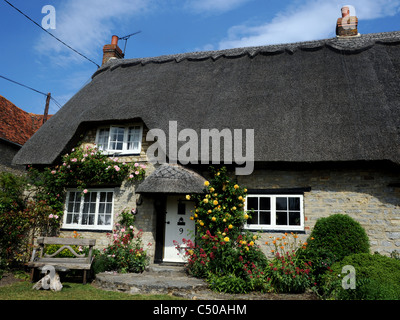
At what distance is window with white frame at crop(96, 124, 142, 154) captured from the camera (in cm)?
940

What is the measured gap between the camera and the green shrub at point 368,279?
16.0 feet

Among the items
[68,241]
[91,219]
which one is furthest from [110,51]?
[68,241]

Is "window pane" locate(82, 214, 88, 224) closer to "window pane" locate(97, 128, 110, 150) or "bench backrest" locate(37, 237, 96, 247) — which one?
"bench backrest" locate(37, 237, 96, 247)

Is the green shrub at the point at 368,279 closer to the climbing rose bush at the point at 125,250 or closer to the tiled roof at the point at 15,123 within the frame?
the climbing rose bush at the point at 125,250

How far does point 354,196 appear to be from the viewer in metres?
7.27

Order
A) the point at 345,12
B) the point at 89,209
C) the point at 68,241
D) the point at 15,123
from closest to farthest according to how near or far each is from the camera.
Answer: the point at 68,241
the point at 89,209
the point at 345,12
the point at 15,123

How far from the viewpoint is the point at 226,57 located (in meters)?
11.4

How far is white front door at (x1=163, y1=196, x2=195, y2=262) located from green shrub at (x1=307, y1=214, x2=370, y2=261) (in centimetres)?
322

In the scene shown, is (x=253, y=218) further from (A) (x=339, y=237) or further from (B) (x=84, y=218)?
(B) (x=84, y=218)

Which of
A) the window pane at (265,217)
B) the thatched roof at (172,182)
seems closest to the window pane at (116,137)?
the thatched roof at (172,182)

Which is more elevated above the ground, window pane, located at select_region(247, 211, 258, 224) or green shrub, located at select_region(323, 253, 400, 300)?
window pane, located at select_region(247, 211, 258, 224)

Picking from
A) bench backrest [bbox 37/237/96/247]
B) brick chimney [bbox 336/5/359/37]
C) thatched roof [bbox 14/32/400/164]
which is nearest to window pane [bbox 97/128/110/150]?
thatched roof [bbox 14/32/400/164]

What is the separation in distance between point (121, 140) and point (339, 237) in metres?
6.58
